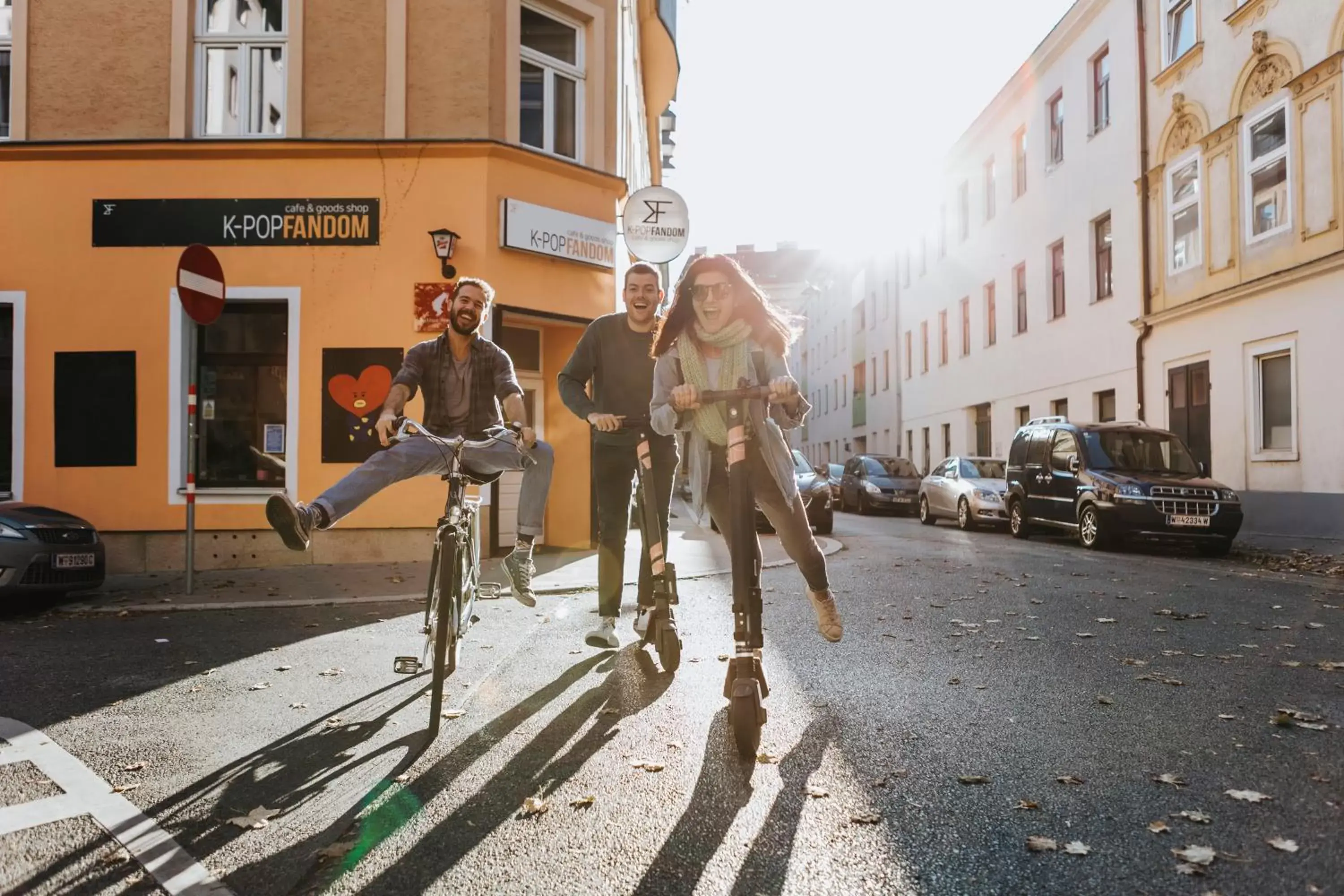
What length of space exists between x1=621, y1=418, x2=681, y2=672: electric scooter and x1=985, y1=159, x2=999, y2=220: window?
87.8 feet

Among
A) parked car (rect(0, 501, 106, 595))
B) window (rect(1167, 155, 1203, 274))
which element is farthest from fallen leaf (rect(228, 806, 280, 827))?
window (rect(1167, 155, 1203, 274))

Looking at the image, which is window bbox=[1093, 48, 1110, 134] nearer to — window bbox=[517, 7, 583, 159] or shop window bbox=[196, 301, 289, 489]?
window bbox=[517, 7, 583, 159]

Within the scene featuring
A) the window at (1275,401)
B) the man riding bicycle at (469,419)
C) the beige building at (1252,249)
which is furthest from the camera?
the window at (1275,401)

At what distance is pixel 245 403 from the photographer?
11922 mm

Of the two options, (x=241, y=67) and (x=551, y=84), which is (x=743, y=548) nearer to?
(x=551, y=84)

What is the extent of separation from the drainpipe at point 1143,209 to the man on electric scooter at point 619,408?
1750 cm

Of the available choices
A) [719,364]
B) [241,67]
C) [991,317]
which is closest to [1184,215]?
[991,317]

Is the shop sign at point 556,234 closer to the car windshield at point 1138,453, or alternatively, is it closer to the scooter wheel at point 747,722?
the car windshield at point 1138,453

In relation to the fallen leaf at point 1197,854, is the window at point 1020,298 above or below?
above

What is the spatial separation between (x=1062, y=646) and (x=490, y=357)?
374cm

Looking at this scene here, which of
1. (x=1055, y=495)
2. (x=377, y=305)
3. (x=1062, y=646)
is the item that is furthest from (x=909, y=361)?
(x=1062, y=646)

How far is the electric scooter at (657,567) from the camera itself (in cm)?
499

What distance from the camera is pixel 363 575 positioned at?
33.9 feet

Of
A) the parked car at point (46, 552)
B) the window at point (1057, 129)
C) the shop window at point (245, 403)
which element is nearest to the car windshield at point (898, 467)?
the window at point (1057, 129)
